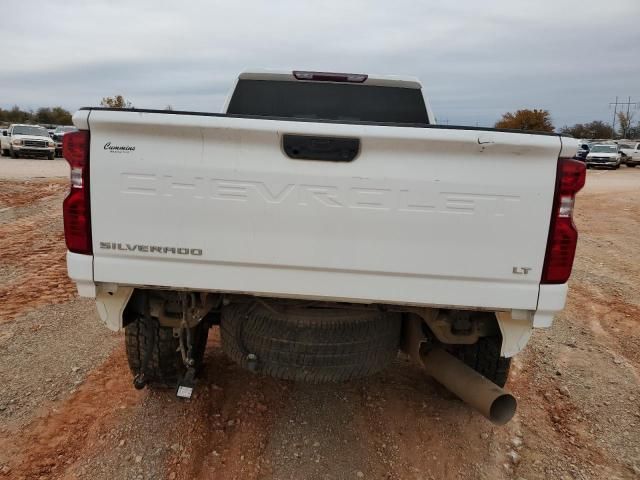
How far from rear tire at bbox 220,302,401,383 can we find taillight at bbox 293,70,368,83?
2520mm

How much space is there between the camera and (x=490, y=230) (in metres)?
2.58

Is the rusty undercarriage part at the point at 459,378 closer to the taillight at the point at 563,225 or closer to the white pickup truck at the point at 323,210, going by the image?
the white pickup truck at the point at 323,210

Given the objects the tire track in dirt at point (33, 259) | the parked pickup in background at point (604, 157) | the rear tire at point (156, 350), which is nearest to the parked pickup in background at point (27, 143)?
the tire track in dirt at point (33, 259)

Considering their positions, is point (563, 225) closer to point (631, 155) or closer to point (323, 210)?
point (323, 210)

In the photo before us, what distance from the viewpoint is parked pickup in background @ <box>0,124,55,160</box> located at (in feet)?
88.5

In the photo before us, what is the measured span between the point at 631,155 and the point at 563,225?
42203mm

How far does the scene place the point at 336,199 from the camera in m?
2.58

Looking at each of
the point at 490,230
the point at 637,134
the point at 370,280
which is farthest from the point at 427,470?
the point at 637,134

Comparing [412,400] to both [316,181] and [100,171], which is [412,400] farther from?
[100,171]

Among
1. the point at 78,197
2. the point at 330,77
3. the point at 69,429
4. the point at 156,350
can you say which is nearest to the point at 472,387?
the point at 156,350

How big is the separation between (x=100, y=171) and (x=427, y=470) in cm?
249

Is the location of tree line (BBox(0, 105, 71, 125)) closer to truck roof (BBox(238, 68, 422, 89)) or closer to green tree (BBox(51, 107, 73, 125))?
green tree (BBox(51, 107, 73, 125))

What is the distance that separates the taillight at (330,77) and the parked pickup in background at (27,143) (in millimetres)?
26712

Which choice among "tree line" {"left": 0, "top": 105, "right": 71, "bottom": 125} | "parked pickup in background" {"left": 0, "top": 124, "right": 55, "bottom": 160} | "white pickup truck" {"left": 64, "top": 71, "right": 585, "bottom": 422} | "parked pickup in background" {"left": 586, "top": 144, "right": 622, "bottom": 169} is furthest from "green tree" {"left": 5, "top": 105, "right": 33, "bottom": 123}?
"white pickup truck" {"left": 64, "top": 71, "right": 585, "bottom": 422}
